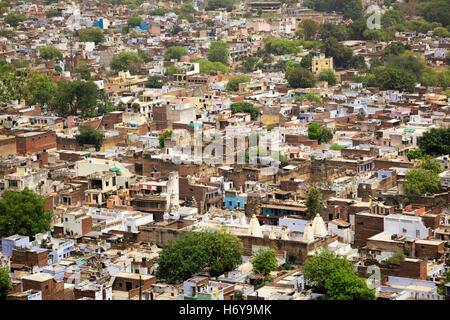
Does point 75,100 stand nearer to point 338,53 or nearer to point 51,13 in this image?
point 338,53

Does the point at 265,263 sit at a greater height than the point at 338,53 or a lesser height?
lesser

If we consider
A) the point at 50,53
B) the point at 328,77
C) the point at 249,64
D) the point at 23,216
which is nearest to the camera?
the point at 23,216

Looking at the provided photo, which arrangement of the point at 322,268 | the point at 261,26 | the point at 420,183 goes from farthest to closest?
the point at 261,26
the point at 420,183
the point at 322,268

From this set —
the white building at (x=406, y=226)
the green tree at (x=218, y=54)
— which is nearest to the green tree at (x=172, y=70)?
the green tree at (x=218, y=54)

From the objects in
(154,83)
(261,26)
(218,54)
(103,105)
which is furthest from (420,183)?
(261,26)

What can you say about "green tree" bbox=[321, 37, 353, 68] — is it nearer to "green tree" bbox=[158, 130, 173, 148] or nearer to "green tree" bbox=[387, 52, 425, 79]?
"green tree" bbox=[387, 52, 425, 79]

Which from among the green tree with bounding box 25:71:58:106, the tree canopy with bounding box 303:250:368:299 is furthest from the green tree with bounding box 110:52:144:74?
the tree canopy with bounding box 303:250:368:299

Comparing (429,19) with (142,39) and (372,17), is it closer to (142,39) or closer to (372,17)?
(372,17)
